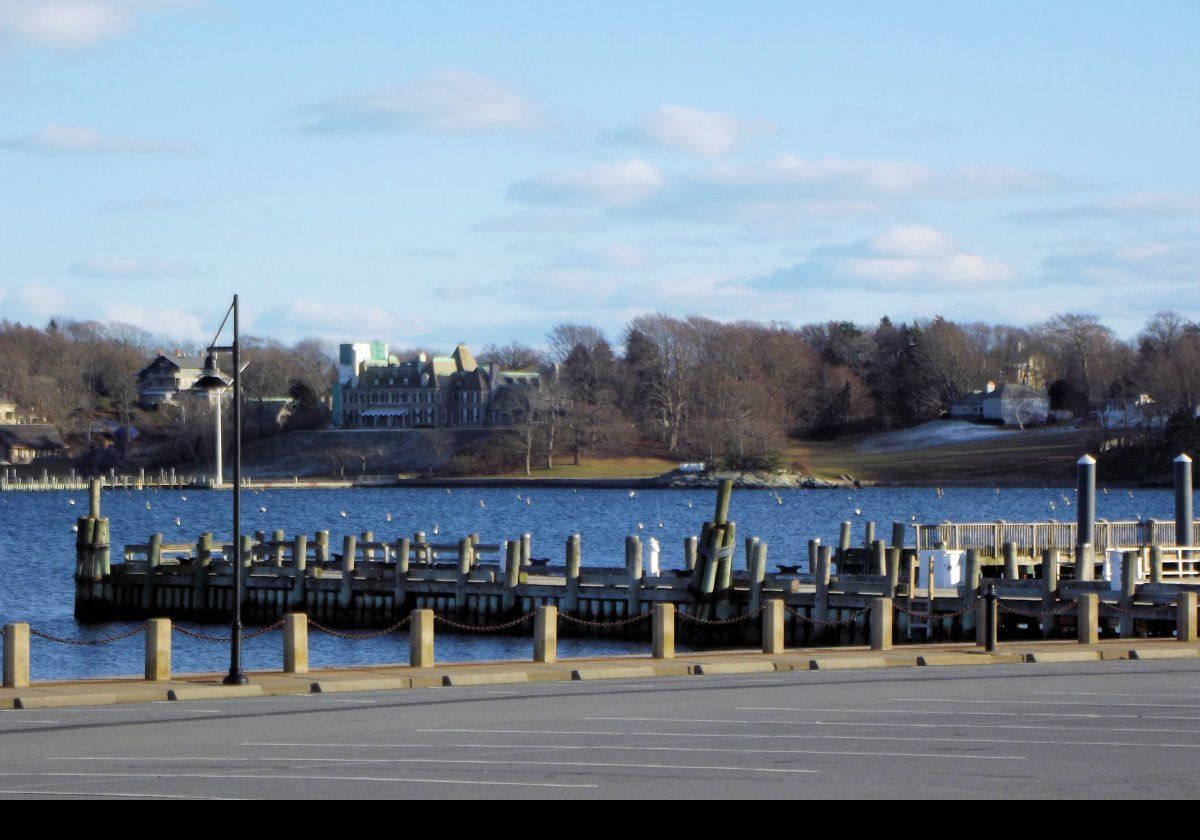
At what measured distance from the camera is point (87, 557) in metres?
55.8

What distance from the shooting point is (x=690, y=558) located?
48094 mm

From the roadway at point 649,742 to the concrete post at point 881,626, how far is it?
4440 millimetres

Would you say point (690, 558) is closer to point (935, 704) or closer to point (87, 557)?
point (87, 557)

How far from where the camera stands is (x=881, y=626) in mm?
30375

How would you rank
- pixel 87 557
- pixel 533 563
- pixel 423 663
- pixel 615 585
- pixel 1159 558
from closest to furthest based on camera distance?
pixel 423 663 < pixel 1159 558 < pixel 615 585 < pixel 533 563 < pixel 87 557

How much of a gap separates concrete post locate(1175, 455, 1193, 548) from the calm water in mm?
14165

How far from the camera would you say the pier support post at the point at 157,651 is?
1002 inches

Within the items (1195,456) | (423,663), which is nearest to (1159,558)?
(423,663)

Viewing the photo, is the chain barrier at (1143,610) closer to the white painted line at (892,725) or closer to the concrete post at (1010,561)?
the concrete post at (1010,561)

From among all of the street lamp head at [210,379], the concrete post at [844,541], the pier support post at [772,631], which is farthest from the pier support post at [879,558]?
the street lamp head at [210,379]

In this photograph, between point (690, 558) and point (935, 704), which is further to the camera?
point (690, 558)
